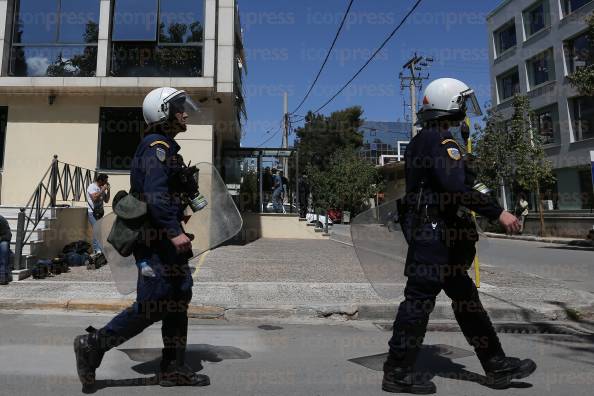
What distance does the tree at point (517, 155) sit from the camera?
72.4ft

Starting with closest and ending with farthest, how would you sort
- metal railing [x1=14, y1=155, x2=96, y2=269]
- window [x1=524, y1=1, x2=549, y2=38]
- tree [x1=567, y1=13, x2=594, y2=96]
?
1. metal railing [x1=14, y1=155, x2=96, y2=269]
2. tree [x1=567, y1=13, x2=594, y2=96]
3. window [x1=524, y1=1, x2=549, y2=38]

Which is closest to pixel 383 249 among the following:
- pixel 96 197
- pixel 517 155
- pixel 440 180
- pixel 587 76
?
pixel 440 180

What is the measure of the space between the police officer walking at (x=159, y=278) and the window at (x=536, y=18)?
29668 millimetres

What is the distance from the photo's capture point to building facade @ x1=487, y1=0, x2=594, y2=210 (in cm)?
2450

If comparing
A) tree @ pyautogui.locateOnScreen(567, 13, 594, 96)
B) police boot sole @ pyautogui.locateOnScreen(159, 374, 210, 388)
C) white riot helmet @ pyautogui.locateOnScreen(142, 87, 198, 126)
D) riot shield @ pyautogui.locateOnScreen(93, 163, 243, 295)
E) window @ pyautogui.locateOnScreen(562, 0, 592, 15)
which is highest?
window @ pyautogui.locateOnScreen(562, 0, 592, 15)

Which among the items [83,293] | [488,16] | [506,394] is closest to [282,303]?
[83,293]

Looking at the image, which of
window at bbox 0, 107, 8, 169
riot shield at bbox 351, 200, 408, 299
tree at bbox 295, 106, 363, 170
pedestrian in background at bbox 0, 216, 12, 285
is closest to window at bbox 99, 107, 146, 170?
window at bbox 0, 107, 8, 169

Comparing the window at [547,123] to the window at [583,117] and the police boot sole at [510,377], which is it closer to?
the window at [583,117]

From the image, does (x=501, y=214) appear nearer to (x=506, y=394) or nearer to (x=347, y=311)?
(x=506, y=394)

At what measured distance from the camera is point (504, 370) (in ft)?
10.9

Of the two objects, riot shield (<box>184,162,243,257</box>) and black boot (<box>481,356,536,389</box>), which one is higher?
riot shield (<box>184,162,243,257</box>)

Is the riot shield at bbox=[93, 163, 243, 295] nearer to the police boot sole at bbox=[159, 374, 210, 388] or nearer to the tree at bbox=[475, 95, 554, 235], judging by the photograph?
the police boot sole at bbox=[159, 374, 210, 388]

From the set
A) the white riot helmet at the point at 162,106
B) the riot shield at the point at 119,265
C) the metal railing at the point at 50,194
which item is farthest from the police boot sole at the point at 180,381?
the metal railing at the point at 50,194

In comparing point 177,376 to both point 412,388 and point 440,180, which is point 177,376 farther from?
point 440,180
